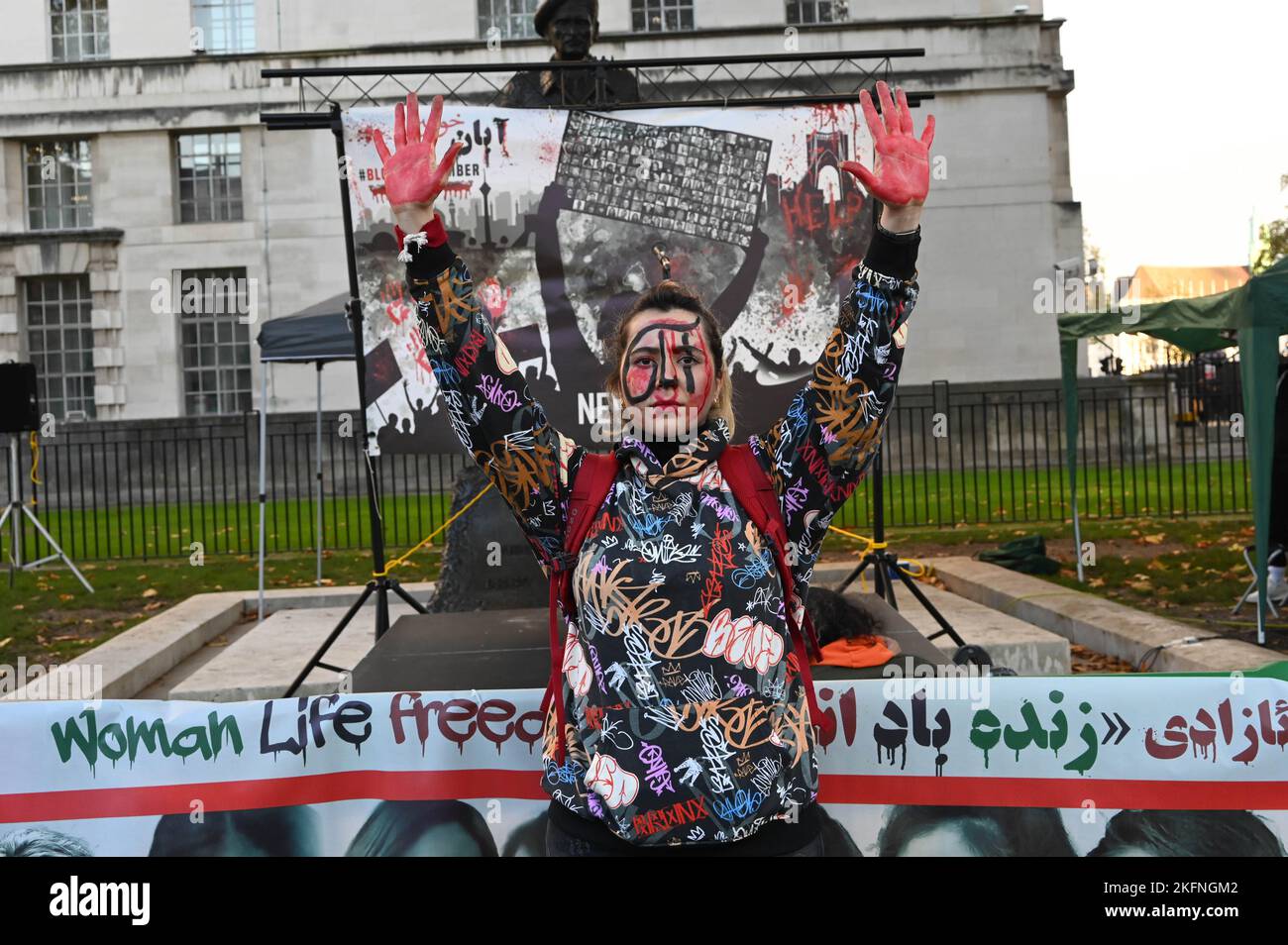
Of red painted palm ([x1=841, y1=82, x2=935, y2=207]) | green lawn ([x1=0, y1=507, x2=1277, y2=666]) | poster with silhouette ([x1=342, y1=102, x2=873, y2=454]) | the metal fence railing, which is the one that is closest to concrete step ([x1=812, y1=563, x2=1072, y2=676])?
green lawn ([x1=0, y1=507, x2=1277, y2=666])

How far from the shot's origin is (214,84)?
83.3ft

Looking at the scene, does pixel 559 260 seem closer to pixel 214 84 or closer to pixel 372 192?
pixel 372 192

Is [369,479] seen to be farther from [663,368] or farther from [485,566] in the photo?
[663,368]

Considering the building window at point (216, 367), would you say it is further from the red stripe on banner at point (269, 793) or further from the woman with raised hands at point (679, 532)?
the woman with raised hands at point (679, 532)

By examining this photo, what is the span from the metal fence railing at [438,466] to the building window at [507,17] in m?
10.2

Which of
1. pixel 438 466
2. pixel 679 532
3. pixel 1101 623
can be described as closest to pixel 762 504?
pixel 679 532

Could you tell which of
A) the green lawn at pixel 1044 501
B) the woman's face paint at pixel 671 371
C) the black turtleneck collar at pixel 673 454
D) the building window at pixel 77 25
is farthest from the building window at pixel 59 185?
the black turtleneck collar at pixel 673 454

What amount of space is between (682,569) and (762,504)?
259mm

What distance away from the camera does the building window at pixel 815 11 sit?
84.6ft

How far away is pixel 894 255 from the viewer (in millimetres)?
2389
